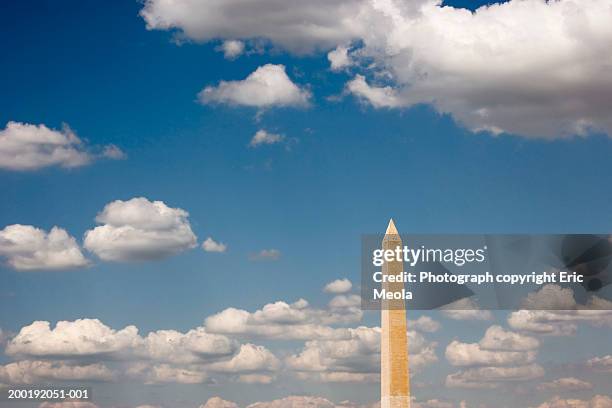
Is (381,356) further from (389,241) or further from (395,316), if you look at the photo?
(389,241)

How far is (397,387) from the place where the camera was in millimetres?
68688

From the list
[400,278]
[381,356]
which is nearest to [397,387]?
[381,356]

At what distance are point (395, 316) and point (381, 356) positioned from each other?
184 inches

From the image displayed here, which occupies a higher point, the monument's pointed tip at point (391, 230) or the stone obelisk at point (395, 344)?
the monument's pointed tip at point (391, 230)

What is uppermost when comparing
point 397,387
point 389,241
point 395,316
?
point 389,241

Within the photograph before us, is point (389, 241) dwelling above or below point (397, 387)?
above

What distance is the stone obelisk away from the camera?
224 feet

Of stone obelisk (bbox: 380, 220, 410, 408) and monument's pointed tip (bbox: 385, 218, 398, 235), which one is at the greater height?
monument's pointed tip (bbox: 385, 218, 398, 235)

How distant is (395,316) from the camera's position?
68312mm

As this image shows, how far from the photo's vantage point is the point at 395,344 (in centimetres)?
6825

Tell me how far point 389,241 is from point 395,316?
19.2 ft

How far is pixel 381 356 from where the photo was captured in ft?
234

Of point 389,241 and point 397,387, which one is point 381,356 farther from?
point 389,241

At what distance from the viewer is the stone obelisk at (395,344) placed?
2682 inches
